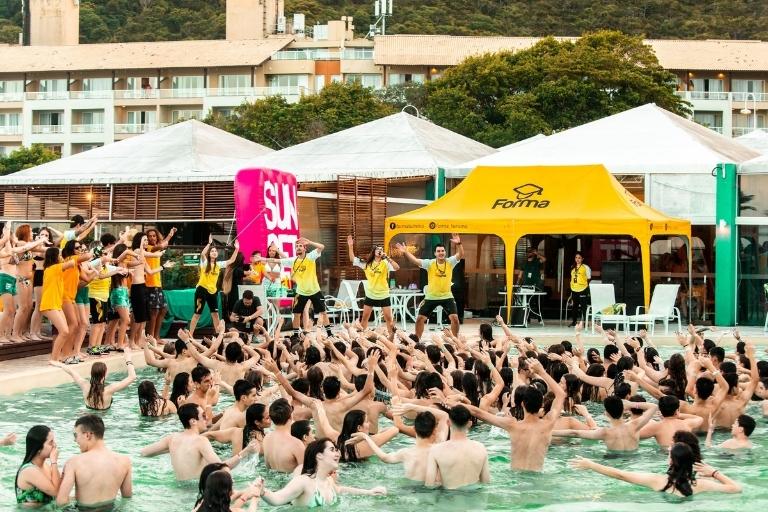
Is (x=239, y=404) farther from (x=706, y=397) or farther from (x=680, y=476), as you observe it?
(x=706, y=397)

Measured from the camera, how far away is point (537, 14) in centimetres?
9112

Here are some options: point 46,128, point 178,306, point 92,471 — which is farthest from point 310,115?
point 92,471

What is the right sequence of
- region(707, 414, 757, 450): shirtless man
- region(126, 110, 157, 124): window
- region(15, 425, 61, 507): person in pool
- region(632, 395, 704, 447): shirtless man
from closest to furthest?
region(15, 425, 61, 507): person in pool < region(632, 395, 704, 447): shirtless man < region(707, 414, 757, 450): shirtless man < region(126, 110, 157, 124): window

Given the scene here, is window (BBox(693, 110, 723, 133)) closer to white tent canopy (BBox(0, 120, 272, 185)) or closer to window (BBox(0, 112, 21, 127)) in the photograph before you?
window (BBox(0, 112, 21, 127))

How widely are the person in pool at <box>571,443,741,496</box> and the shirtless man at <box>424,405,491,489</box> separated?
0.72 metres

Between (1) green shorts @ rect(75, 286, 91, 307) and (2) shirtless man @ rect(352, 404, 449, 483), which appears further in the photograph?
(1) green shorts @ rect(75, 286, 91, 307)

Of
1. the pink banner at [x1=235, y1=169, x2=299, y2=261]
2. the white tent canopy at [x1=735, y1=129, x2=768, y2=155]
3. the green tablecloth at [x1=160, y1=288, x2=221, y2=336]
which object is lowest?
the green tablecloth at [x1=160, y1=288, x2=221, y2=336]

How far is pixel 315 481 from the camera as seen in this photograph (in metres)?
8.36

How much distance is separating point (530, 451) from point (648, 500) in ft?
3.49

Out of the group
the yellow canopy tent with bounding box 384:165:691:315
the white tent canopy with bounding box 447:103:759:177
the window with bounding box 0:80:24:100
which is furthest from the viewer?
the window with bounding box 0:80:24:100

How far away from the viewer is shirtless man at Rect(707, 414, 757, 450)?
10.8 metres

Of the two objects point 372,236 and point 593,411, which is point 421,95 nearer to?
point 372,236

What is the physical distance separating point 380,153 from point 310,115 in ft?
118

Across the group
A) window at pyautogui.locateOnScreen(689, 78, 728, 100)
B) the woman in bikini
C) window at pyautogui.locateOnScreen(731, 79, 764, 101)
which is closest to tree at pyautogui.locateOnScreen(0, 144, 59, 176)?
window at pyautogui.locateOnScreen(689, 78, 728, 100)
